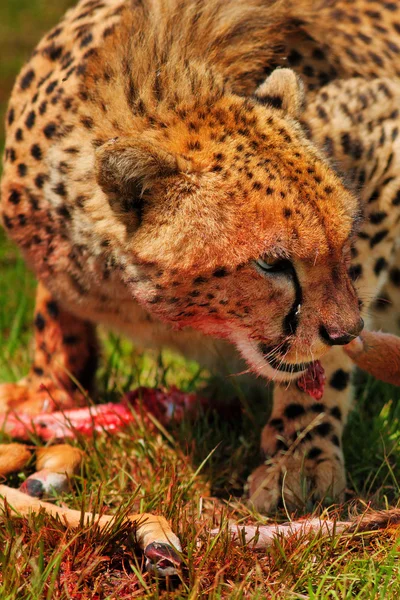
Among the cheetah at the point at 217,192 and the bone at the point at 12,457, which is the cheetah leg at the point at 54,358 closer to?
the cheetah at the point at 217,192

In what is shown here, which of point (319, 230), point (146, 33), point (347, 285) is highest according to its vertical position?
point (146, 33)

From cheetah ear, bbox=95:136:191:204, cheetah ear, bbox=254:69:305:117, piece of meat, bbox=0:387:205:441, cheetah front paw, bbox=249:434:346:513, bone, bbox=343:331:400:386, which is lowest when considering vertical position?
cheetah front paw, bbox=249:434:346:513

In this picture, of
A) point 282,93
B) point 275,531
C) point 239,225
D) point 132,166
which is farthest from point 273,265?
point 275,531

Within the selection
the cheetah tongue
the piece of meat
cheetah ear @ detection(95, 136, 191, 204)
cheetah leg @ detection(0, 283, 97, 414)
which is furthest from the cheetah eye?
cheetah leg @ detection(0, 283, 97, 414)

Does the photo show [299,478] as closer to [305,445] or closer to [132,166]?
[305,445]

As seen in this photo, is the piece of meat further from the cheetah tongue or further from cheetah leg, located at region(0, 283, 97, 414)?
the cheetah tongue

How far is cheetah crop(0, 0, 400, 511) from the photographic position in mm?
2457

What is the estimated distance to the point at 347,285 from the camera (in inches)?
99.4

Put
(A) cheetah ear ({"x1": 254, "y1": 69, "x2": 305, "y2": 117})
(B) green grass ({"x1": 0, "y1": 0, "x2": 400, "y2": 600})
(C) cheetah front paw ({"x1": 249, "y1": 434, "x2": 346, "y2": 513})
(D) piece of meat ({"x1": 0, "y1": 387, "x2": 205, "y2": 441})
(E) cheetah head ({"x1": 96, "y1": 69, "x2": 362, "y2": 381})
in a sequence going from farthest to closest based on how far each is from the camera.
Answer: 1. (D) piece of meat ({"x1": 0, "y1": 387, "x2": 205, "y2": 441})
2. (C) cheetah front paw ({"x1": 249, "y1": 434, "x2": 346, "y2": 513})
3. (A) cheetah ear ({"x1": 254, "y1": 69, "x2": 305, "y2": 117})
4. (E) cheetah head ({"x1": 96, "y1": 69, "x2": 362, "y2": 381})
5. (B) green grass ({"x1": 0, "y1": 0, "x2": 400, "y2": 600})

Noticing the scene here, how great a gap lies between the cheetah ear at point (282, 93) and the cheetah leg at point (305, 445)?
85 cm

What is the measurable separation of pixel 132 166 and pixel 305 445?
46.4 inches

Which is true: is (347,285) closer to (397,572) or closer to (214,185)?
(214,185)

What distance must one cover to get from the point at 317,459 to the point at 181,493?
21.0 inches

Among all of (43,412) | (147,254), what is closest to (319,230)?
(147,254)
